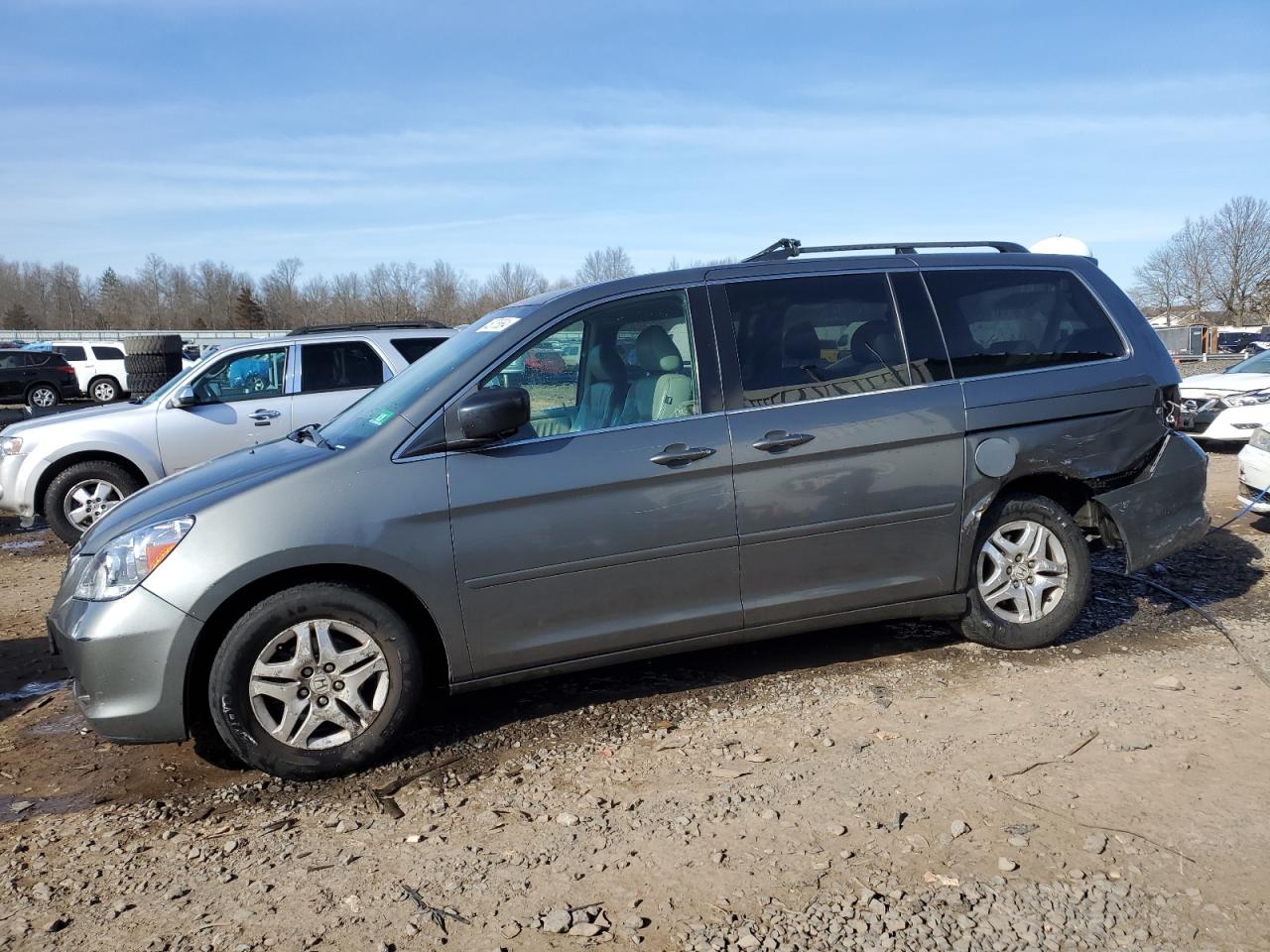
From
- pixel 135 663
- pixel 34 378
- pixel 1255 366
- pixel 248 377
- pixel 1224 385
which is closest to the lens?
pixel 135 663

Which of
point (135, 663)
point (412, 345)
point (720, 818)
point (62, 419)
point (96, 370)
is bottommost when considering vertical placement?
point (720, 818)

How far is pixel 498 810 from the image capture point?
361 centimetres

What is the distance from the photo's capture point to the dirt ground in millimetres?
2885

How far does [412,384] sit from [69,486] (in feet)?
19.6

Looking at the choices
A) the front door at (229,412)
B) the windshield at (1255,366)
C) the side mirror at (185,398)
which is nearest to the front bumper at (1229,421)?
the windshield at (1255,366)

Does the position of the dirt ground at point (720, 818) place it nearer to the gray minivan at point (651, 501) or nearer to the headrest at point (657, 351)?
the gray minivan at point (651, 501)

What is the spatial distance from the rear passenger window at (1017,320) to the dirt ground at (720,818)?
4.84 feet

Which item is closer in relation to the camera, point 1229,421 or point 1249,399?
point 1229,421

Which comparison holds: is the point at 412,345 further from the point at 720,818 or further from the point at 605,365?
the point at 720,818

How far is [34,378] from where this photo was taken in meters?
28.1

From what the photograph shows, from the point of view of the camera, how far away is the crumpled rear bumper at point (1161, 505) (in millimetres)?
5035

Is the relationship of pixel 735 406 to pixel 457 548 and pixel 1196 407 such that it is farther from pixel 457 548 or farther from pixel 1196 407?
pixel 1196 407

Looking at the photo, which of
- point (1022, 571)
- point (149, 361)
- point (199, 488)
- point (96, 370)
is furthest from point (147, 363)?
point (96, 370)

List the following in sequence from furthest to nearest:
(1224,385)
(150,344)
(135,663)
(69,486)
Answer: (150,344), (1224,385), (69,486), (135,663)
